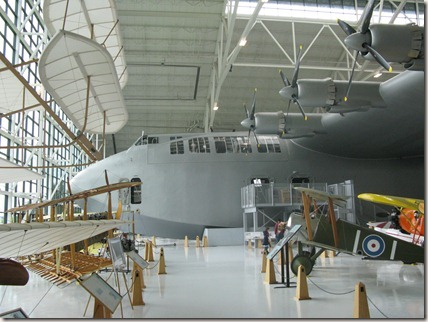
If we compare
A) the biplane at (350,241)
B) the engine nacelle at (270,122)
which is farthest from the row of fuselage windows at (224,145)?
the biplane at (350,241)

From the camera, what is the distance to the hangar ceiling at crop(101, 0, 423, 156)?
2273 cm

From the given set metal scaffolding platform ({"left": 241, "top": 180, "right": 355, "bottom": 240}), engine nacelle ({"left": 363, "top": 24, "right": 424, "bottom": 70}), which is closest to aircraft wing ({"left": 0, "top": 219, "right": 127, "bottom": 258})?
engine nacelle ({"left": 363, "top": 24, "right": 424, "bottom": 70})

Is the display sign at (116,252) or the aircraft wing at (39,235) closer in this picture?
the aircraft wing at (39,235)

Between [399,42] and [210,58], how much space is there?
18.2 m

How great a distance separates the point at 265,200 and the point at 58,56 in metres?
13.1

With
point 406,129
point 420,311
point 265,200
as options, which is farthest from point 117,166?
point 420,311

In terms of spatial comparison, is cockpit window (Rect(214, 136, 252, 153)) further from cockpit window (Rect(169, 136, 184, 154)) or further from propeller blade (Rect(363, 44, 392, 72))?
propeller blade (Rect(363, 44, 392, 72))

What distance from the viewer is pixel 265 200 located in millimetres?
18312

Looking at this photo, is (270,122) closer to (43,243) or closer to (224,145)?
(224,145)

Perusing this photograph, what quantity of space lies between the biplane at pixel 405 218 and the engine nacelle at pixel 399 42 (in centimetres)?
351

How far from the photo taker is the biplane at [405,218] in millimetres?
10414

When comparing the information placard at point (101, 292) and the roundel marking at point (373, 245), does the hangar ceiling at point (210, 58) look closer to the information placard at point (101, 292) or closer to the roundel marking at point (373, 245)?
the roundel marking at point (373, 245)

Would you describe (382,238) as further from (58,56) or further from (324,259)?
(58,56)

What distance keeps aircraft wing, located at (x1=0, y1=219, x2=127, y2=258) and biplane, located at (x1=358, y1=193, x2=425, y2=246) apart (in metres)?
7.26
